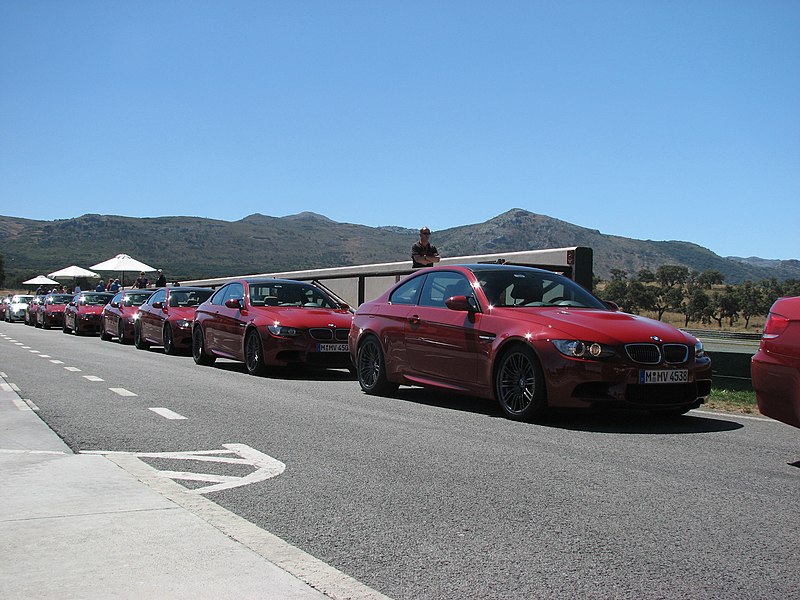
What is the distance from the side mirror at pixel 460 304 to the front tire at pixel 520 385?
81cm

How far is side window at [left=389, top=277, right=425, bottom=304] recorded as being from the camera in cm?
1100

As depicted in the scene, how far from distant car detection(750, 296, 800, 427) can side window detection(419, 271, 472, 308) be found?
12.6ft

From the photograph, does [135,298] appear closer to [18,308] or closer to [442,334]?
[442,334]

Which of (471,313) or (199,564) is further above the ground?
(471,313)

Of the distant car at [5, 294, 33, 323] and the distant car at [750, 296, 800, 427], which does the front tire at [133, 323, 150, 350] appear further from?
the distant car at [5, 294, 33, 323]

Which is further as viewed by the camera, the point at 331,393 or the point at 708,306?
the point at 708,306

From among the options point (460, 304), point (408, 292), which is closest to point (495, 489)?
point (460, 304)

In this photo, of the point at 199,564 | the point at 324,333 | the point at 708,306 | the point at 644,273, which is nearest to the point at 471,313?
the point at 324,333

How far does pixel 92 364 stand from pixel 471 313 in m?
8.64

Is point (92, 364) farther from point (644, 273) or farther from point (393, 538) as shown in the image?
point (644, 273)

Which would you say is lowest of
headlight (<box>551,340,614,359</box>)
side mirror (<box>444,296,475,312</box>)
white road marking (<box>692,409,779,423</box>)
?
white road marking (<box>692,409,779,423</box>)

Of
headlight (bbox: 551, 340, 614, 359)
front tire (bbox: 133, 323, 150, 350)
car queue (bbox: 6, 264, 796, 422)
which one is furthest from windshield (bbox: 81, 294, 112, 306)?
headlight (bbox: 551, 340, 614, 359)

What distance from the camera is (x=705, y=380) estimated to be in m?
8.83

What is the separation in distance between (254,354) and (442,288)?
→ 15.4ft
